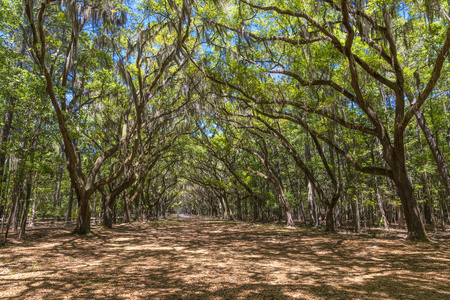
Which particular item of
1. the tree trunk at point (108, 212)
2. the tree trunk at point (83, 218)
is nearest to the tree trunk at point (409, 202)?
the tree trunk at point (83, 218)

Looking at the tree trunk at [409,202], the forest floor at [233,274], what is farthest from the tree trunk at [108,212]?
the tree trunk at [409,202]

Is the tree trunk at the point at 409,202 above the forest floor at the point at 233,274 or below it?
above

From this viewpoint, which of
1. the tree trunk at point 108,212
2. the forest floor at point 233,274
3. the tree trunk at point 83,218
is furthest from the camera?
the tree trunk at point 108,212

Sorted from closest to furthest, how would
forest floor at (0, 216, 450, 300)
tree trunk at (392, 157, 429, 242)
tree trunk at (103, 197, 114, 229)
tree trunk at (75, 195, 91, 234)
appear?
forest floor at (0, 216, 450, 300) → tree trunk at (392, 157, 429, 242) → tree trunk at (75, 195, 91, 234) → tree trunk at (103, 197, 114, 229)

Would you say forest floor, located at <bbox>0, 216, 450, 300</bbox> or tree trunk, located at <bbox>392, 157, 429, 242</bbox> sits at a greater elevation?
tree trunk, located at <bbox>392, 157, 429, 242</bbox>

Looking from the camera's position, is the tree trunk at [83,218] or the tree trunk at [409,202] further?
the tree trunk at [83,218]

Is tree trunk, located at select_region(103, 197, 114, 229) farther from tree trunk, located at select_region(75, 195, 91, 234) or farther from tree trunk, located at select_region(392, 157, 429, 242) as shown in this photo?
tree trunk, located at select_region(392, 157, 429, 242)

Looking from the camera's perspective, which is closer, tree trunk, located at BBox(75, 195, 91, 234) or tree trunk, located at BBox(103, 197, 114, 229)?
tree trunk, located at BBox(75, 195, 91, 234)

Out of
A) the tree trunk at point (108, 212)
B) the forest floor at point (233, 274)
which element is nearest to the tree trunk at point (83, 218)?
the tree trunk at point (108, 212)

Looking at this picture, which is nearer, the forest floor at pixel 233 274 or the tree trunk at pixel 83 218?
the forest floor at pixel 233 274

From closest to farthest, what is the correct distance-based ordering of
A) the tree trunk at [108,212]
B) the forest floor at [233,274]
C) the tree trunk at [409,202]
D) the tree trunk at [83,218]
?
the forest floor at [233,274], the tree trunk at [409,202], the tree trunk at [83,218], the tree trunk at [108,212]

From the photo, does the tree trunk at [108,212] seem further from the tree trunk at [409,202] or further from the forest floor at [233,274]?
the tree trunk at [409,202]

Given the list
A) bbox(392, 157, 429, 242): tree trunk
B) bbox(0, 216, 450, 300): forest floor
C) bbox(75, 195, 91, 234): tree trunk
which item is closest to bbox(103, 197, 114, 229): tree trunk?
bbox(75, 195, 91, 234): tree trunk

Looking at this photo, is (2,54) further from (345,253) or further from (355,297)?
(345,253)
